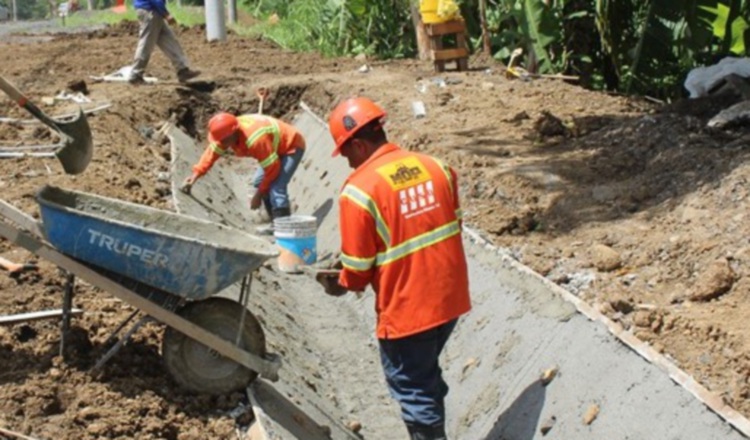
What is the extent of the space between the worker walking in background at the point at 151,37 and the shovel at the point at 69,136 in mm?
9059

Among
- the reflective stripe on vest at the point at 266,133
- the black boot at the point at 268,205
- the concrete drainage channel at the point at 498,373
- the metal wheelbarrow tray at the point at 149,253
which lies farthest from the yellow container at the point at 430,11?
the metal wheelbarrow tray at the point at 149,253

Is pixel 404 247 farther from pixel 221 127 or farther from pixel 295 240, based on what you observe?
pixel 221 127

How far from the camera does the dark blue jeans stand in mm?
5660

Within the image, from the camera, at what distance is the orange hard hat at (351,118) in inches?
215

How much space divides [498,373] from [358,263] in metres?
1.73

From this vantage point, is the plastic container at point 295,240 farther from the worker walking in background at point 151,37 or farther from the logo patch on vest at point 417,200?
the worker walking in background at point 151,37

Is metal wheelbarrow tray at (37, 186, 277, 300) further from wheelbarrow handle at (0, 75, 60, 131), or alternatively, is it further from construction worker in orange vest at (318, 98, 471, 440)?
wheelbarrow handle at (0, 75, 60, 131)

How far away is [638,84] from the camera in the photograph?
47.1ft

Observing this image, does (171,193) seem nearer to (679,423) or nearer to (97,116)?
(97,116)

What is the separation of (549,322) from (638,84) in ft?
28.5

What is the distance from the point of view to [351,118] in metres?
5.47

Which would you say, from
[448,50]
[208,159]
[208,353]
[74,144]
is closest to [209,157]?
[208,159]

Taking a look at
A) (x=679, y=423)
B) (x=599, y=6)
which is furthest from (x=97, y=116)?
(x=679, y=423)

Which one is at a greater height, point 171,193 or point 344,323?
point 171,193
